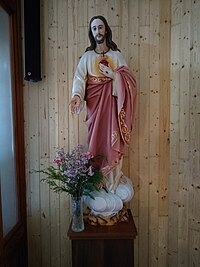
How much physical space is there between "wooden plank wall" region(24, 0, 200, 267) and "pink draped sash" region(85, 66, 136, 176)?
0.39 m

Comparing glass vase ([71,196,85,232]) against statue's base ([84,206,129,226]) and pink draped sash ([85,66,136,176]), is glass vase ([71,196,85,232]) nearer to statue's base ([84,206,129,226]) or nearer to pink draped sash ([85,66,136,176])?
statue's base ([84,206,129,226])

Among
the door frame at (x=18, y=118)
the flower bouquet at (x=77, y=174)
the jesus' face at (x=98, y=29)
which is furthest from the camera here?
the door frame at (x=18, y=118)

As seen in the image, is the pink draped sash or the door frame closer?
the pink draped sash

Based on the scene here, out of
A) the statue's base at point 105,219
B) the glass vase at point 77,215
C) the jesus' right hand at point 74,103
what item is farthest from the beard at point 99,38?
the statue's base at point 105,219

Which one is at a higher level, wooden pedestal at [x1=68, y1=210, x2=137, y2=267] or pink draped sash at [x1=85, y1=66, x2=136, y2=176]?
pink draped sash at [x1=85, y1=66, x2=136, y2=176]

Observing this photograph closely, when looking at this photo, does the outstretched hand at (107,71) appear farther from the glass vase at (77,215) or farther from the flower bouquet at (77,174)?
the glass vase at (77,215)

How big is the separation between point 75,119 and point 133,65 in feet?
2.01

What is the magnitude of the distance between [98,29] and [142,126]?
0.80m

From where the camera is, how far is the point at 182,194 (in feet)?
6.56

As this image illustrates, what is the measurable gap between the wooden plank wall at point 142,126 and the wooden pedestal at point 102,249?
529 millimetres

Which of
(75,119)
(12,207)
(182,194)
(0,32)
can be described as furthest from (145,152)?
(0,32)

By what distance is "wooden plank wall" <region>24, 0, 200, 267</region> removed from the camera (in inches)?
77.7

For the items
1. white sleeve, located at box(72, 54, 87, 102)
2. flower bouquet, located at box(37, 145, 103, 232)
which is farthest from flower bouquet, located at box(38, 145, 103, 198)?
white sleeve, located at box(72, 54, 87, 102)

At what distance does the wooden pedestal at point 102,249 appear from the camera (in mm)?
1553
